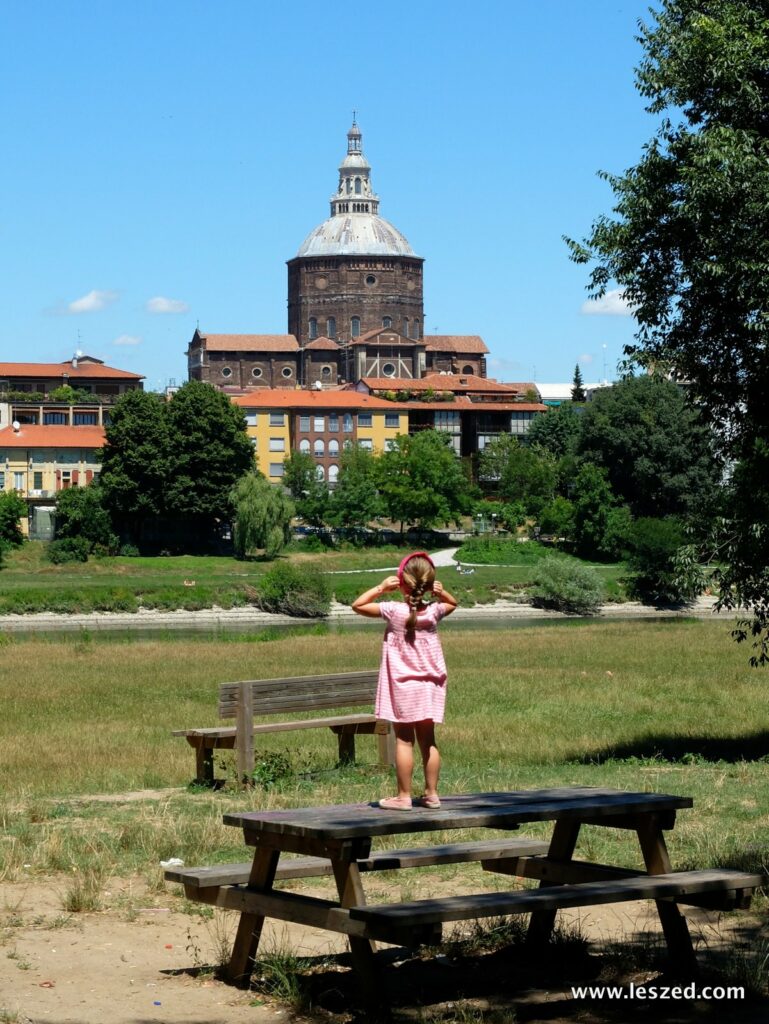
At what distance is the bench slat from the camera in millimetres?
6598

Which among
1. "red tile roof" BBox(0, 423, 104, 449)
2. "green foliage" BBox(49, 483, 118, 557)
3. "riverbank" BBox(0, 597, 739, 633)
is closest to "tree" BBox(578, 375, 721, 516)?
"riverbank" BBox(0, 597, 739, 633)

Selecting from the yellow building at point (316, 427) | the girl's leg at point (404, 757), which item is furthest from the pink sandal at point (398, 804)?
the yellow building at point (316, 427)

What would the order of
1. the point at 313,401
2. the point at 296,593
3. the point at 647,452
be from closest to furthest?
the point at 296,593, the point at 647,452, the point at 313,401

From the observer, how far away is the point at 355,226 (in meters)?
165

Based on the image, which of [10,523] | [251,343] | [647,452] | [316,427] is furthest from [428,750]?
[251,343]

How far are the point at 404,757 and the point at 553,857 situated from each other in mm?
Answer: 867

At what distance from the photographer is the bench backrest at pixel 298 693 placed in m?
13.3

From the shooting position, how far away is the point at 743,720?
61.4ft

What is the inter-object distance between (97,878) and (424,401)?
409 feet

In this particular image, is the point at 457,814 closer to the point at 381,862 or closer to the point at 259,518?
the point at 381,862

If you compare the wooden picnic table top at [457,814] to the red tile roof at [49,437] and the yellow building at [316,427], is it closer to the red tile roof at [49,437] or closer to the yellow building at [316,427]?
the red tile roof at [49,437]

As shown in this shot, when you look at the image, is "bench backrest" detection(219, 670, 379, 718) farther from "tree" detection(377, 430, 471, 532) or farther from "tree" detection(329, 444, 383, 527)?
"tree" detection(329, 444, 383, 527)

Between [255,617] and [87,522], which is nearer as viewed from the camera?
[255,617]

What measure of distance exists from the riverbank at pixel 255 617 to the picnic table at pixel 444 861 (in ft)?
157
